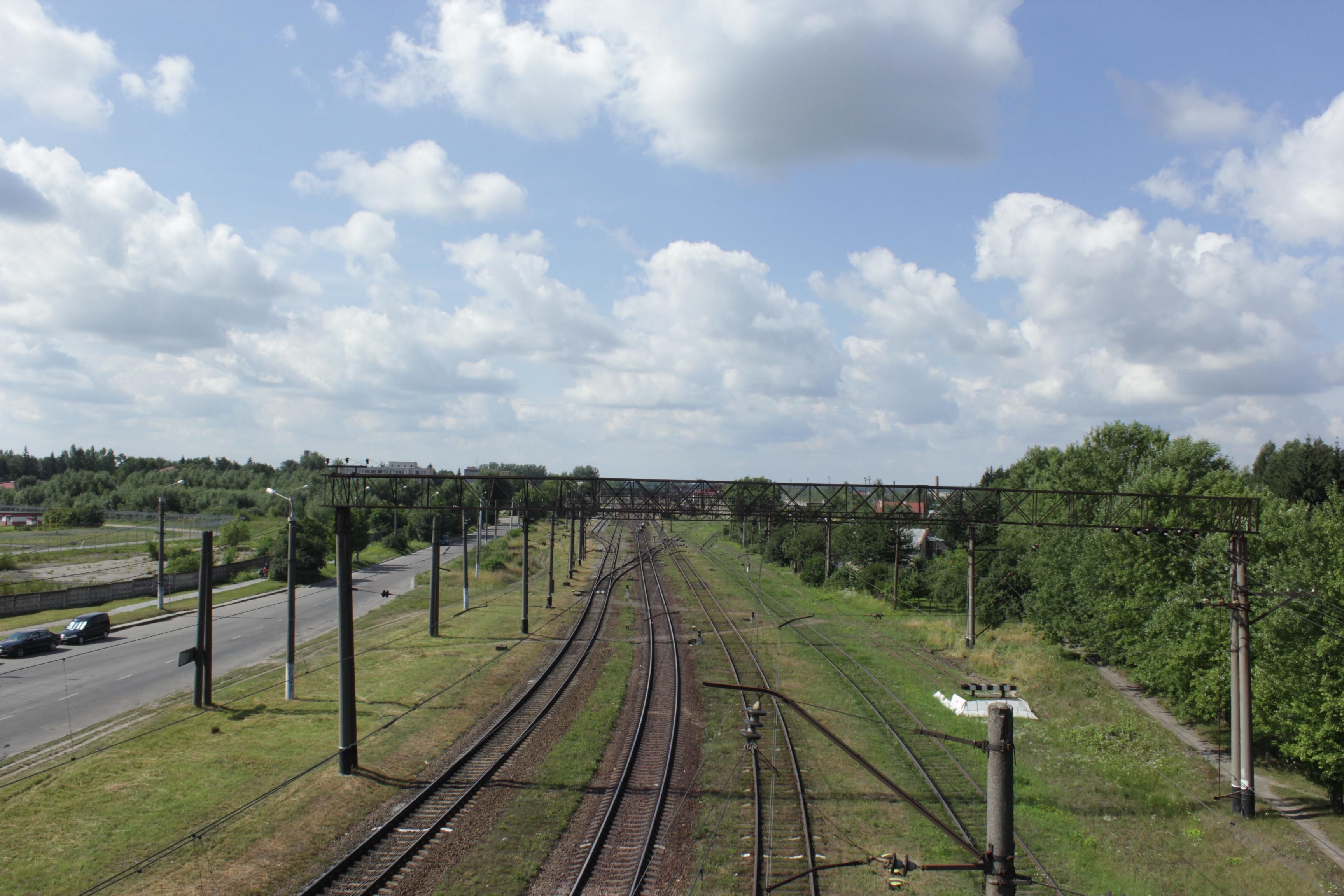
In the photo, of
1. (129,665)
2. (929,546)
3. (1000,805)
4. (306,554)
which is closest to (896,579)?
(929,546)

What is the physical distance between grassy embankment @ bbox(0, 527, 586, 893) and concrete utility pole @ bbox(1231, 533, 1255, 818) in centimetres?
2152

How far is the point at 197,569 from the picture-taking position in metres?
63.0

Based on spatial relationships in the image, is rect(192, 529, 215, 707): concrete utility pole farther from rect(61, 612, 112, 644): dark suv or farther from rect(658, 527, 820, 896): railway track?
rect(61, 612, 112, 644): dark suv

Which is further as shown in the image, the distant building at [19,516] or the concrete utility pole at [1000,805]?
the distant building at [19,516]

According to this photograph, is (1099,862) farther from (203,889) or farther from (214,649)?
(214,649)

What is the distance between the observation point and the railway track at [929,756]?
17.5 meters

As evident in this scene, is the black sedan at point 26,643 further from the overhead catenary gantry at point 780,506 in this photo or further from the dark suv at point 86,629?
the overhead catenary gantry at point 780,506

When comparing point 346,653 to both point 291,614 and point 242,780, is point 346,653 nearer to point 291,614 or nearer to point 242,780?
point 242,780

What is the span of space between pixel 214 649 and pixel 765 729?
29.3 metres

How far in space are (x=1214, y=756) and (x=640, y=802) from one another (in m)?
20.1

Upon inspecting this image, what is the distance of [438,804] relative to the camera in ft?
57.8

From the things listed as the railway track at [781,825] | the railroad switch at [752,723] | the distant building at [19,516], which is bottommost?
the railway track at [781,825]

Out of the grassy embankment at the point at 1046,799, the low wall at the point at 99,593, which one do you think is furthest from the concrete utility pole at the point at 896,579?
the low wall at the point at 99,593

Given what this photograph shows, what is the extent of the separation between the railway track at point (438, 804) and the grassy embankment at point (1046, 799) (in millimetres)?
5523
